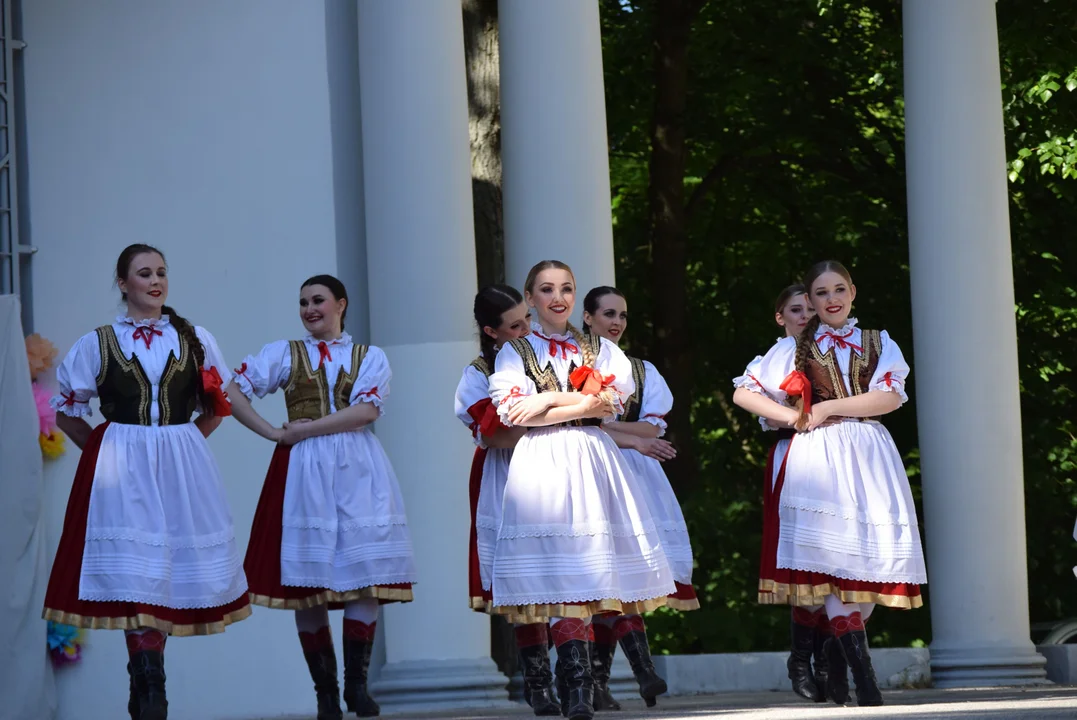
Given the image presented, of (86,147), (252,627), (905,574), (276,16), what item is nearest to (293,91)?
(276,16)

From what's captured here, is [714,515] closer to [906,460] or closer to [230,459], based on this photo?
[906,460]

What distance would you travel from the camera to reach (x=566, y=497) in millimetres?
7660

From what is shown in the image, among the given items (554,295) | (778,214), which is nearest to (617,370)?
(554,295)

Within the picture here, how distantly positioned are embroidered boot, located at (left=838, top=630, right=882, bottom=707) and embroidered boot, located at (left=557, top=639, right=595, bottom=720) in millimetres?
1414

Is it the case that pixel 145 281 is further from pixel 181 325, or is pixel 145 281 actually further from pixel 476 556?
pixel 476 556

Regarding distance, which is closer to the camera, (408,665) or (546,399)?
(546,399)

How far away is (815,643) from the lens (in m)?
9.50

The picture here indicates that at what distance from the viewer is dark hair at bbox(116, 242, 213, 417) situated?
26.8 ft

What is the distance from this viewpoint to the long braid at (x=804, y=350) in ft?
29.2

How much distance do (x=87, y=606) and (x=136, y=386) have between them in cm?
96

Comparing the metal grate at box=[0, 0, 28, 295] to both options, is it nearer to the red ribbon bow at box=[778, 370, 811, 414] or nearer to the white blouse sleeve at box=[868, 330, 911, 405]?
the red ribbon bow at box=[778, 370, 811, 414]

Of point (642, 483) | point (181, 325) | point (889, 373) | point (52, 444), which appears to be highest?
point (181, 325)

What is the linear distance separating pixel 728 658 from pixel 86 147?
17.4 feet

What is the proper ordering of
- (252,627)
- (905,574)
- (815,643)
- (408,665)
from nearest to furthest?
(905,574) → (815,643) → (408,665) → (252,627)
